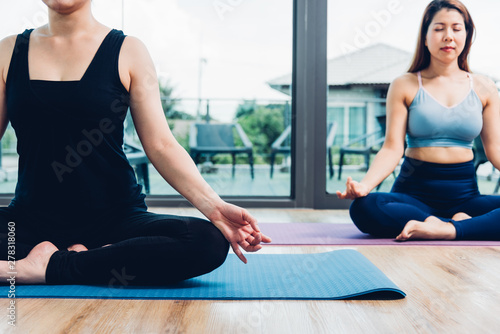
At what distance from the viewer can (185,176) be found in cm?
134

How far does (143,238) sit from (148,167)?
2066 mm

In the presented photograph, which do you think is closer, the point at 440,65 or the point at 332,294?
the point at 332,294

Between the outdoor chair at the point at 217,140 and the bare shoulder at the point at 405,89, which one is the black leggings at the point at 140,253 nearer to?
the bare shoulder at the point at 405,89

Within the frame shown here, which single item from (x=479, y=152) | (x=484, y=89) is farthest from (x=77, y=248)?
(x=479, y=152)

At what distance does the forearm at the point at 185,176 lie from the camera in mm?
1304

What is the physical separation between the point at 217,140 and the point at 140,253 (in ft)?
6.91

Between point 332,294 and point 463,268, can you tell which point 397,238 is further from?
point 332,294

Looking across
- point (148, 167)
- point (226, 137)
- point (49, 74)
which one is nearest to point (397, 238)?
point (49, 74)

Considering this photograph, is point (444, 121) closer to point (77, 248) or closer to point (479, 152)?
point (479, 152)

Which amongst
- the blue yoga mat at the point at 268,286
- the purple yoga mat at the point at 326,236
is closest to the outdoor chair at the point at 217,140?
the purple yoga mat at the point at 326,236

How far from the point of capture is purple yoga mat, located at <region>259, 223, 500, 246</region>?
199 centimetres

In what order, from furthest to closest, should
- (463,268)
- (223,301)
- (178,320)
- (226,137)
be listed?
1. (226,137)
2. (463,268)
3. (223,301)
4. (178,320)

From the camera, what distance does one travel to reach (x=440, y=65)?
7.41 feet

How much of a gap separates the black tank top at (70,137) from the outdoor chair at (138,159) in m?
1.86
